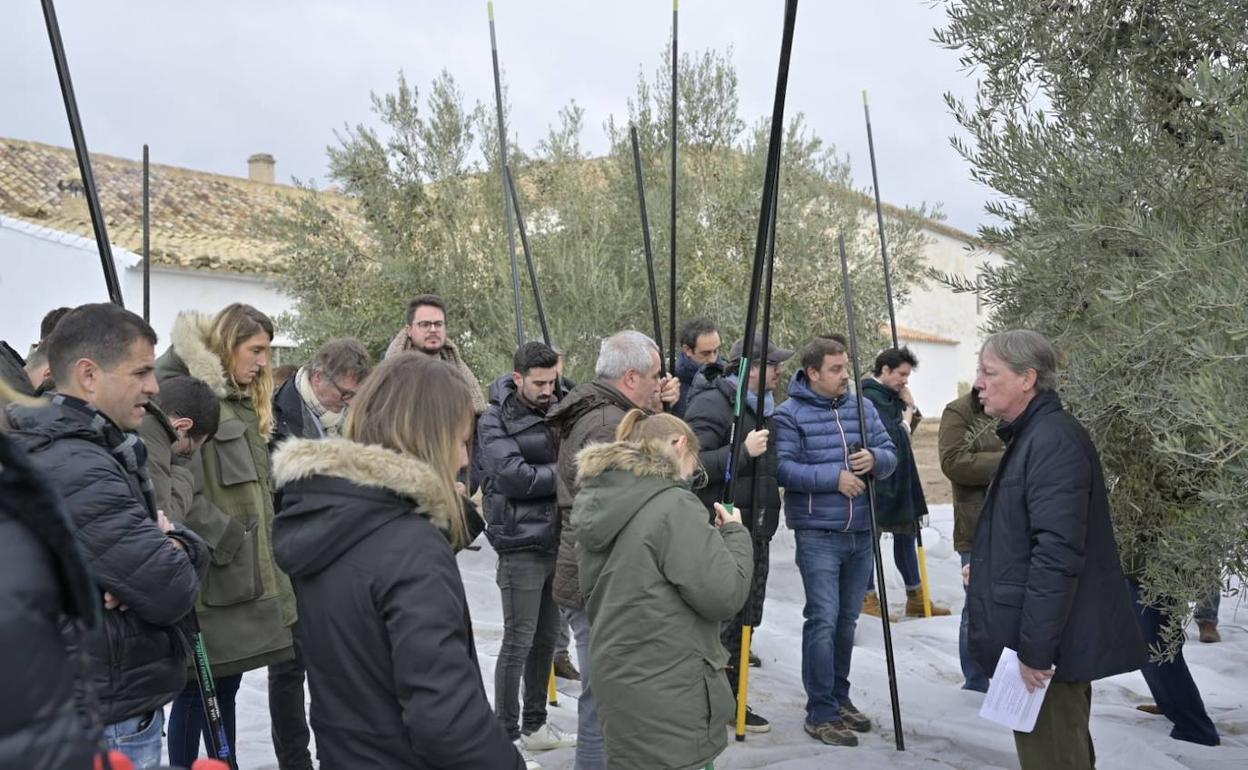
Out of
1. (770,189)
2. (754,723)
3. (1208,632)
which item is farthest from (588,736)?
(1208,632)

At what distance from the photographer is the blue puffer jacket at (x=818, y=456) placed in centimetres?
595

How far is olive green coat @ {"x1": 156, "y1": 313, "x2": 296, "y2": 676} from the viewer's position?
4.05m

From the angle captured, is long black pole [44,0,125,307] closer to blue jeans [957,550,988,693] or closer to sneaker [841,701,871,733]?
sneaker [841,701,871,733]

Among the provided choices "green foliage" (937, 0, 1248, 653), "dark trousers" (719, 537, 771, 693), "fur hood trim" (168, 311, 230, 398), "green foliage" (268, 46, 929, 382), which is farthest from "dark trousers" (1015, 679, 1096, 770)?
"green foliage" (268, 46, 929, 382)

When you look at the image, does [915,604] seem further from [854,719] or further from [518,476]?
[518,476]

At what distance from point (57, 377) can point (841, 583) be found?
4367 millimetres

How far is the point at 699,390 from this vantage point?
643 cm

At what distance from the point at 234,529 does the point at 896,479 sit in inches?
227

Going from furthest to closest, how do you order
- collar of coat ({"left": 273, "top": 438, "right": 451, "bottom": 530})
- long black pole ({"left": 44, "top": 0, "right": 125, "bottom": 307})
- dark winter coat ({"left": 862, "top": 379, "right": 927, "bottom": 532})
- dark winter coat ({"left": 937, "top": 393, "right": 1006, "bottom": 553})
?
dark winter coat ({"left": 862, "top": 379, "right": 927, "bottom": 532})
dark winter coat ({"left": 937, "top": 393, "right": 1006, "bottom": 553})
long black pole ({"left": 44, "top": 0, "right": 125, "bottom": 307})
collar of coat ({"left": 273, "top": 438, "right": 451, "bottom": 530})

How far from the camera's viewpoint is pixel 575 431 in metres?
4.94

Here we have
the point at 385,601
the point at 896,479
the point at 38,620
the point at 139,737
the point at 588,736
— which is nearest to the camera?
the point at 38,620

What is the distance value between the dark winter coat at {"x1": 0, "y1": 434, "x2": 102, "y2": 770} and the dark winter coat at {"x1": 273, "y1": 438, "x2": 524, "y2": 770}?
113cm

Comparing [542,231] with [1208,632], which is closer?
[1208,632]

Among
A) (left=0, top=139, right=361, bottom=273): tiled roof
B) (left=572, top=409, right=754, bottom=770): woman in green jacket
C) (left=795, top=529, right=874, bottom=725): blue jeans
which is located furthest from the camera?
(left=0, top=139, right=361, bottom=273): tiled roof
